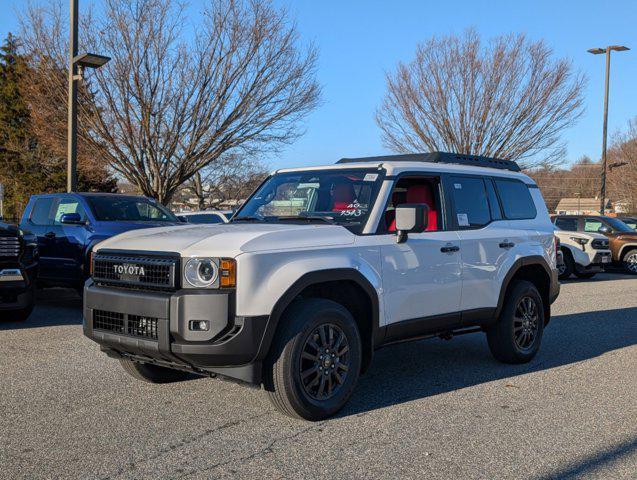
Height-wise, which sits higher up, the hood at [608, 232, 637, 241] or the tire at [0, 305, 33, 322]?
the hood at [608, 232, 637, 241]

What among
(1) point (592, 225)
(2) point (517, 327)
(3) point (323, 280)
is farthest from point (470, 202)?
(1) point (592, 225)

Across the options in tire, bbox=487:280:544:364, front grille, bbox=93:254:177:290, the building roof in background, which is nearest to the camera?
front grille, bbox=93:254:177:290

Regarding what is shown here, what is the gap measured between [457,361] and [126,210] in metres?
6.23

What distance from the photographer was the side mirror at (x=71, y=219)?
9.98m

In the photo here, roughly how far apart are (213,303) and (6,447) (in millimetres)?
1564

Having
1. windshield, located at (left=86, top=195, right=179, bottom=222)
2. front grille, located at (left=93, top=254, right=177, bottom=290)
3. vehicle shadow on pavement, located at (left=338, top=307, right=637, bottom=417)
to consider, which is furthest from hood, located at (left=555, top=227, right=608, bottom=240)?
front grille, located at (left=93, top=254, right=177, bottom=290)

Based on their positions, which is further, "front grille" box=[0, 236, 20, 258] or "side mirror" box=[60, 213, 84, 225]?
"side mirror" box=[60, 213, 84, 225]

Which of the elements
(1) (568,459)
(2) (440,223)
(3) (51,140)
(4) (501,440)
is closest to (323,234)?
(2) (440,223)

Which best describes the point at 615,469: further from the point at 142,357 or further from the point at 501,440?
the point at 142,357

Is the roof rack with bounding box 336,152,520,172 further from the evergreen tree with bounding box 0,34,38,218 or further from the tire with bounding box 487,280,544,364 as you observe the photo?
the evergreen tree with bounding box 0,34,38,218

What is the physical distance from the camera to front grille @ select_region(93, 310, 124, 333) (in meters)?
4.84

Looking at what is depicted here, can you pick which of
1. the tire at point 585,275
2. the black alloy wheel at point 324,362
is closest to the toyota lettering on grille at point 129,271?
the black alloy wheel at point 324,362

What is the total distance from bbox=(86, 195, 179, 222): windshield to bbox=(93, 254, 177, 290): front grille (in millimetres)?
5551

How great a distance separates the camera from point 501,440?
4.52m
